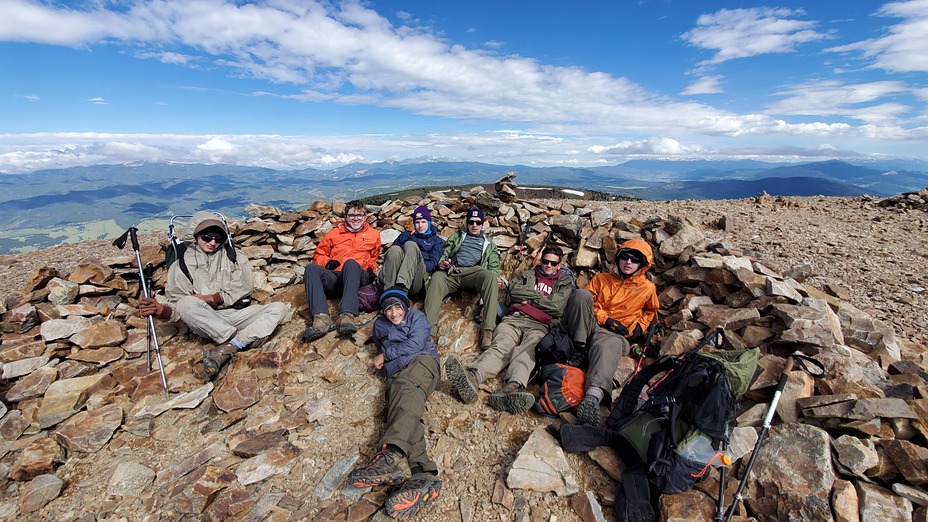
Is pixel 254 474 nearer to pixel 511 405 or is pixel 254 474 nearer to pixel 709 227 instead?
pixel 511 405

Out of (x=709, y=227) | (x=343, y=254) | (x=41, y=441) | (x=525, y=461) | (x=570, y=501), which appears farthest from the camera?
(x=709, y=227)

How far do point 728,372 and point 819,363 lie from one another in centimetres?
146

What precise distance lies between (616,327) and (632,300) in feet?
2.14

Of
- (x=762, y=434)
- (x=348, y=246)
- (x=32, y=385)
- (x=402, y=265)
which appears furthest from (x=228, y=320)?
(x=762, y=434)

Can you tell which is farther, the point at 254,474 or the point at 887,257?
the point at 887,257

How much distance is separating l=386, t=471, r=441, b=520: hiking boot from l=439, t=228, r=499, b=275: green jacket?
4.23 m

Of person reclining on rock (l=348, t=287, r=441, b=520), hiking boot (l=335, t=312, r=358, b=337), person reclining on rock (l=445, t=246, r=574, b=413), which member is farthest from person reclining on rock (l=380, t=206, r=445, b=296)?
person reclining on rock (l=445, t=246, r=574, b=413)

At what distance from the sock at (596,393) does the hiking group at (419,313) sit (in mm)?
15

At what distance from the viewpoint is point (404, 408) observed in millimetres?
4559

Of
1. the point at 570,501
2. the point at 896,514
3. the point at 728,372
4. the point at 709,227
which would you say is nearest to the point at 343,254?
the point at 570,501

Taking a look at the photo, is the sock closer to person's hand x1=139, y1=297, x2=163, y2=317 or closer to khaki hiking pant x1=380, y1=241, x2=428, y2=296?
khaki hiking pant x1=380, y1=241, x2=428, y2=296

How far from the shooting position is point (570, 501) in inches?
154

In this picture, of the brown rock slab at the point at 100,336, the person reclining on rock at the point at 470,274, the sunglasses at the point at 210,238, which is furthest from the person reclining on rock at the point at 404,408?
the brown rock slab at the point at 100,336

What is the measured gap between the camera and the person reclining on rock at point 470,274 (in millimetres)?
6645
